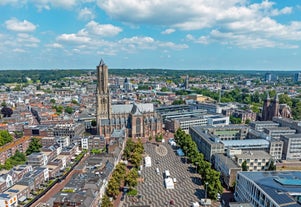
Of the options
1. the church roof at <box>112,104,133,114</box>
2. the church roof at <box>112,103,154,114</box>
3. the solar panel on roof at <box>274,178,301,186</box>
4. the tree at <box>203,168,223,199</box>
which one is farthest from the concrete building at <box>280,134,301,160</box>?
the church roof at <box>112,104,133,114</box>

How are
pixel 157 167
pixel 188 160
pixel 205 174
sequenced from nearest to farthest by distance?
pixel 205 174 < pixel 157 167 < pixel 188 160

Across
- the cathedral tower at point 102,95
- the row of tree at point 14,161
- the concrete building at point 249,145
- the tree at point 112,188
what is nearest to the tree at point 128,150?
the tree at point 112,188

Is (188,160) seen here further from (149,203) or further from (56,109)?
(56,109)

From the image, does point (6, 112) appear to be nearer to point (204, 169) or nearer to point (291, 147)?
point (204, 169)

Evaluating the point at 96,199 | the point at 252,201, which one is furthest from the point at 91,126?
the point at 252,201

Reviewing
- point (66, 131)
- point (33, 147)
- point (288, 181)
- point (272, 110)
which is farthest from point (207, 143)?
point (33, 147)

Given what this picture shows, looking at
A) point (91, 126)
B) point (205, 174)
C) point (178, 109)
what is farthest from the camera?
point (178, 109)
